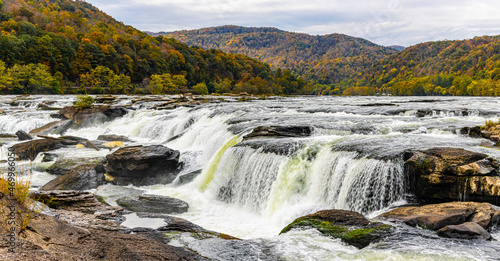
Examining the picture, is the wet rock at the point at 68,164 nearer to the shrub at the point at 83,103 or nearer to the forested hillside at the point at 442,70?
the shrub at the point at 83,103

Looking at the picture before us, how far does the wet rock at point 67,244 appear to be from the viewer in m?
3.90

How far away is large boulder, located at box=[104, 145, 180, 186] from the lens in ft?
48.8

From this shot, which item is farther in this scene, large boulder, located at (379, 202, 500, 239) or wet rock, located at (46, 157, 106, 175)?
wet rock, located at (46, 157, 106, 175)

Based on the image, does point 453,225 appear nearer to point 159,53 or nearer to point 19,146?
point 19,146

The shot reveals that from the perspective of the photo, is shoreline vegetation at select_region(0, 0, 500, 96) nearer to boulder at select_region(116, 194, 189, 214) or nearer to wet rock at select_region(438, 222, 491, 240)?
boulder at select_region(116, 194, 189, 214)

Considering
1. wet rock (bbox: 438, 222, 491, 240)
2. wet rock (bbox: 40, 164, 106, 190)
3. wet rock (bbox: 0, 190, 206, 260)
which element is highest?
wet rock (bbox: 0, 190, 206, 260)

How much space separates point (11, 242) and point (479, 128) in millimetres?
16473

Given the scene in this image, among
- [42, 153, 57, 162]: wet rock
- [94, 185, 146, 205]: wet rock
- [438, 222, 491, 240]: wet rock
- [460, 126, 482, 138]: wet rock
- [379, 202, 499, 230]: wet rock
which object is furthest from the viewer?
[42, 153, 57, 162]: wet rock

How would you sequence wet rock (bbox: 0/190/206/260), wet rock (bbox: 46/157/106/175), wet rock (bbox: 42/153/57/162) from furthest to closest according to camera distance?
wet rock (bbox: 42/153/57/162) < wet rock (bbox: 46/157/106/175) < wet rock (bbox: 0/190/206/260)

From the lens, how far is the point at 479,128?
46.7 feet

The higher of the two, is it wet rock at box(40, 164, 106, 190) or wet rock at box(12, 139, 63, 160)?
wet rock at box(12, 139, 63, 160)

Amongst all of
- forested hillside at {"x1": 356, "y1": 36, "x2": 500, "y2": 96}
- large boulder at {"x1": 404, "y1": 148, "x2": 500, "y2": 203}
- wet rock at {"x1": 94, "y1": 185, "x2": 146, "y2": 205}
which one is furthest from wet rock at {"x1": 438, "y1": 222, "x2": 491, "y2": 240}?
forested hillside at {"x1": 356, "y1": 36, "x2": 500, "y2": 96}

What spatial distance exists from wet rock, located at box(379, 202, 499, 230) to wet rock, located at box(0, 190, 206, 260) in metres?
4.96

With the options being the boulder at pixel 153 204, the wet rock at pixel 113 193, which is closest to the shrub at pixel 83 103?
the wet rock at pixel 113 193
